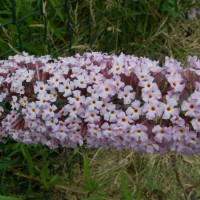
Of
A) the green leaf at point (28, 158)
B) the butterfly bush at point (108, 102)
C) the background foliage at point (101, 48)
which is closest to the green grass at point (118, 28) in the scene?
the background foliage at point (101, 48)

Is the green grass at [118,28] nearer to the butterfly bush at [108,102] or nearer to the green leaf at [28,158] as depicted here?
the green leaf at [28,158]

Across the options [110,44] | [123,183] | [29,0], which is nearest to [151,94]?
[123,183]

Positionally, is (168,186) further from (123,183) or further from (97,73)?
(97,73)

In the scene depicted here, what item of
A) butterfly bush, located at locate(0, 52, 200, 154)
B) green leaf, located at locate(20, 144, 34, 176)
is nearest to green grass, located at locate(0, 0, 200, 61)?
green leaf, located at locate(20, 144, 34, 176)

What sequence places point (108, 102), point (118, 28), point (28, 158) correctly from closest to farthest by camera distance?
point (108, 102)
point (28, 158)
point (118, 28)

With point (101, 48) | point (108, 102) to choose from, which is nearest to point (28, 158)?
point (108, 102)

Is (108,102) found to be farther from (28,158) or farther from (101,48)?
(101,48)

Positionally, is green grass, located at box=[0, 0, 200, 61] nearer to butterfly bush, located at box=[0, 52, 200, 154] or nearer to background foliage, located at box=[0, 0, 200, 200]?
background foliage, located at box=[0, 0, 200, 200]
